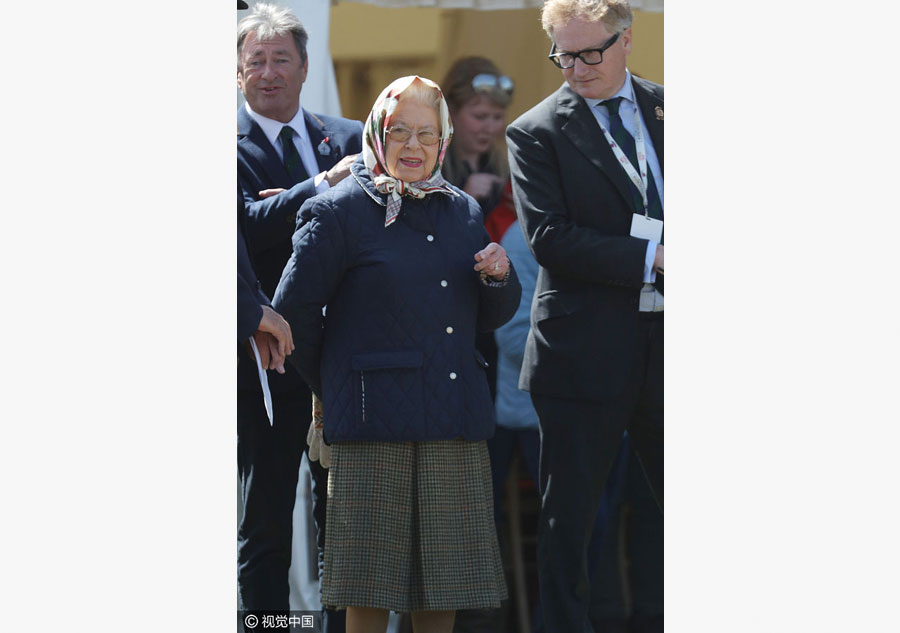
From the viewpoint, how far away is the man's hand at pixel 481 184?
4293 mm

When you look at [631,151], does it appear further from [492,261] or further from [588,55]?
[492,261]

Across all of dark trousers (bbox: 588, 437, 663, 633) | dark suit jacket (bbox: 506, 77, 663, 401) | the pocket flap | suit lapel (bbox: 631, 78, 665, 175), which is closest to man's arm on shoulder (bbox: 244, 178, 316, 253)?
the pocket flap

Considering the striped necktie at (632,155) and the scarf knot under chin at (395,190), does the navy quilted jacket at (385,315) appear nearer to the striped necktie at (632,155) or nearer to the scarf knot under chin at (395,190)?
the scarf knot under chin at (395,190)

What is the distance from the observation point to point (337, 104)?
4.35m

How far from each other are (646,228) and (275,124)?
1314 millimetres

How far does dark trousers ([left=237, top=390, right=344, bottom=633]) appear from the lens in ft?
14.1

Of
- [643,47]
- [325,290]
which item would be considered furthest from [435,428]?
[643,47]

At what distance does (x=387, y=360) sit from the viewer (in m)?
3.85

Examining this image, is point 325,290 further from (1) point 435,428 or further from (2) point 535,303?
(2) point 535,303

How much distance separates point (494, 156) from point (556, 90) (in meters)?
0.31

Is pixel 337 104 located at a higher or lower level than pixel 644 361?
higher

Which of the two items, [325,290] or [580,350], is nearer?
[325,290]

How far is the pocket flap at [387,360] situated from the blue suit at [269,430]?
0.51 meters

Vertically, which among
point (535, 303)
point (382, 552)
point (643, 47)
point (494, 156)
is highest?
point (643, 47)
